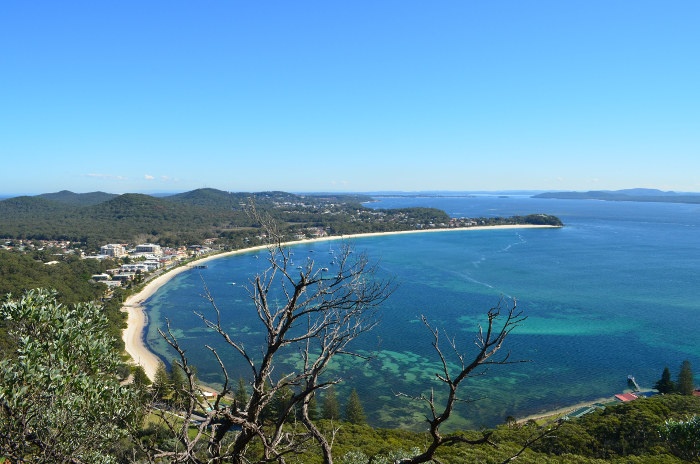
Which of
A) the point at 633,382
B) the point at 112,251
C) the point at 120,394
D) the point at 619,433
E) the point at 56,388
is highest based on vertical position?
the point at 56,388

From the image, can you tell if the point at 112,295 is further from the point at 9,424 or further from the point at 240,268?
the point at 9,424

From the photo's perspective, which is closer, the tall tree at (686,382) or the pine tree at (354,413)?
the pine tree at (354,413)

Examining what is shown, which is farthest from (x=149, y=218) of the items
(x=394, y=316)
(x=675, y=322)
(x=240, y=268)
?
(x=675, y=322)

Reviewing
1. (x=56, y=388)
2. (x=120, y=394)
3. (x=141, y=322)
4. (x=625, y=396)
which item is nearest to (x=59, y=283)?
(x=141, y=322)

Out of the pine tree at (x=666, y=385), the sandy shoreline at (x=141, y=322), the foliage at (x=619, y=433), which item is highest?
the foliage at (x=619, y=433)

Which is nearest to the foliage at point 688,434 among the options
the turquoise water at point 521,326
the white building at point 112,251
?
the turquoise water at point 521,326

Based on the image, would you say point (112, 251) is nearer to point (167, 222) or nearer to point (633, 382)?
point (167, 222)

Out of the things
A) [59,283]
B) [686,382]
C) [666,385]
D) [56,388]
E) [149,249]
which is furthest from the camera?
[149,249]

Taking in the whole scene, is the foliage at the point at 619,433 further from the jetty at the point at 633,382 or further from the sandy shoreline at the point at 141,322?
the sandy shoreline at the point at 141,322
